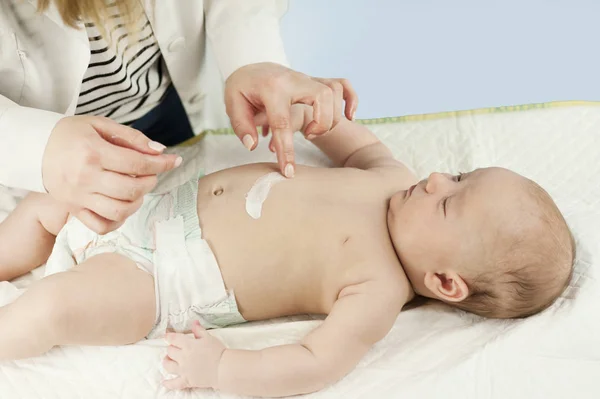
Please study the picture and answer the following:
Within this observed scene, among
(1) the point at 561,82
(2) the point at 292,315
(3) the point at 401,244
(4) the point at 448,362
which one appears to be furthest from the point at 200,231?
(1) the point at 561,82

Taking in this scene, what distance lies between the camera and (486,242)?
99cm

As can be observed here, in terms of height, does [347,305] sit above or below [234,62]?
below

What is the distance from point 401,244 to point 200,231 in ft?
1.08

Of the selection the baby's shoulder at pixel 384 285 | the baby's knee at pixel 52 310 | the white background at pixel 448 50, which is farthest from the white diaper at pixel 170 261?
the white background at pixel 448 50

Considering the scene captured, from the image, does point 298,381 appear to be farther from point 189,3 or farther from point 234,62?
point 189,3

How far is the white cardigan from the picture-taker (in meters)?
0.87

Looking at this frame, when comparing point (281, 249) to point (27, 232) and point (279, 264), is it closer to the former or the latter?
point (279, 264)

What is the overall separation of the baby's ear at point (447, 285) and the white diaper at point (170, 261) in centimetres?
31

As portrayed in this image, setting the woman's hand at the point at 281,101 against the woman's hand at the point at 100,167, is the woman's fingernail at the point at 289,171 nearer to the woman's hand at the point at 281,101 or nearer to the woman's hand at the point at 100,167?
the woman's hand at the point at 281,101

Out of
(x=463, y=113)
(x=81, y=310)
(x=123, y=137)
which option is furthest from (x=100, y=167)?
(x=463, y=113)

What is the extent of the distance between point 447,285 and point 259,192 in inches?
13.4

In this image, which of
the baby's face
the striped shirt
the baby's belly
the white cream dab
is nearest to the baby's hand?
the baby's belly

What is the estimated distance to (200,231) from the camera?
1.06m

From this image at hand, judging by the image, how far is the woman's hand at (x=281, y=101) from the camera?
39.8 inches
